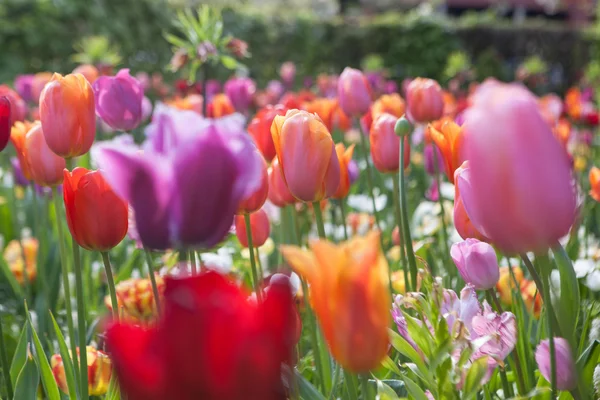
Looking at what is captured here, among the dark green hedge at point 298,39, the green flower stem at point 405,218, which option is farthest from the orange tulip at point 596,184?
the dark green hedge at point 298,39

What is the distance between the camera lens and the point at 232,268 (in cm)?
196

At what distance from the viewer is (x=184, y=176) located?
0.58 m

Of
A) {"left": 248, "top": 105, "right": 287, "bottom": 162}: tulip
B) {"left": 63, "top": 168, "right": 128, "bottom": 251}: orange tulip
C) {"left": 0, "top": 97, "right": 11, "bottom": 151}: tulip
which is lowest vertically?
{"left": 248, "top": 105, "right": 287, "bottom": 162}: tulip

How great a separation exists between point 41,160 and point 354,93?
97 cm

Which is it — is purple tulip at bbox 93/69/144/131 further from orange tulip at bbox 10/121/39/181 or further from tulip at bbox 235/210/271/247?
tulip at bbox 235/210/271/247

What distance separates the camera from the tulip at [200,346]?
0.46 m

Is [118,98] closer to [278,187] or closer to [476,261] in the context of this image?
[278,187]

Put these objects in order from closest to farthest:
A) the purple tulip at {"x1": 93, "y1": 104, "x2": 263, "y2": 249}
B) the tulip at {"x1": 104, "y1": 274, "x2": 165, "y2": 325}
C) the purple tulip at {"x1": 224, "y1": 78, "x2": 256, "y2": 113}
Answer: the purple tulip at {"x1": 93, "y1": 104, "x2": 263, "y2": 249}, the tulip at {"x1": 104, "y1": 274, "x2": 165, "y2": 325}, the purple tulip at {"x1": 224, "y1": 78, "x2": 256, "y2": 113}

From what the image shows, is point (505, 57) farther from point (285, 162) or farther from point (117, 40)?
point (285, 162)

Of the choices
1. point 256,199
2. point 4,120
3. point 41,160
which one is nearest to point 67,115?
point 4,120

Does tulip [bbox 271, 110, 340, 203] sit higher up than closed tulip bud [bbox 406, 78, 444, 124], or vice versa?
tulip [bbox 271, 110, 340, 203]

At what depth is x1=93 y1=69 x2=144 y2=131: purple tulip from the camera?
1.42 meters

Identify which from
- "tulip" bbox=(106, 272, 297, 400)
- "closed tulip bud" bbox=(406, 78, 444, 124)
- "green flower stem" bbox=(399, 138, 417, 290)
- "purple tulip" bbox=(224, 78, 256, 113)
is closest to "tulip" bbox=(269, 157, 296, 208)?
"green flower stem" bbox=(399, 138, 417, 290)

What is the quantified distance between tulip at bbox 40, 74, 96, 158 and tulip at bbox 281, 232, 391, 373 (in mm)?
674
